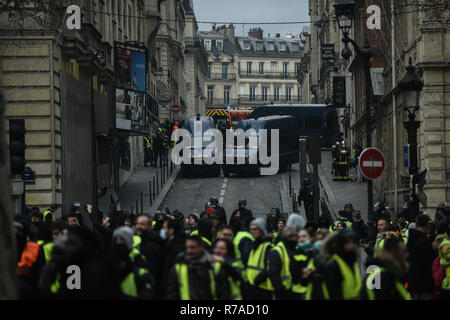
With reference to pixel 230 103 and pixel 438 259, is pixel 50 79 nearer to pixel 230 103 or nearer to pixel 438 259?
pixel 438 259

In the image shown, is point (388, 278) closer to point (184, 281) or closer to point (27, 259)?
point (184, 281)

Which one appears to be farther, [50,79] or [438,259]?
[50,79]

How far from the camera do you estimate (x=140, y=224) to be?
11.2 meters

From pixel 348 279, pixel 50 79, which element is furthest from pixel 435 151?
pixel 348 279

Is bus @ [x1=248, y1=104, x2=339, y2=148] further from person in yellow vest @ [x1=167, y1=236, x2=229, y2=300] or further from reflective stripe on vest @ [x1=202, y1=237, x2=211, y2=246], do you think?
person in yellow vest @ [x1=167, y1=236, x2=229, y2=300]

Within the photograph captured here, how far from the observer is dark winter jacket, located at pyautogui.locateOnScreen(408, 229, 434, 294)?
1056 centimetres

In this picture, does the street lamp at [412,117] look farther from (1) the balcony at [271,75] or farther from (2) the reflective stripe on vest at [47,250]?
(1) the balcony at [271,75]

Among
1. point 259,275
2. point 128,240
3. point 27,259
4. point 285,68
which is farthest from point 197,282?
point 285,68

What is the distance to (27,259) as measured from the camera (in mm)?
10594

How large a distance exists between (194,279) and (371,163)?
9.71m

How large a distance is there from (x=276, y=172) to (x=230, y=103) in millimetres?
85712

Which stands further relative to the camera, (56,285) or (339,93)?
(339,93)
